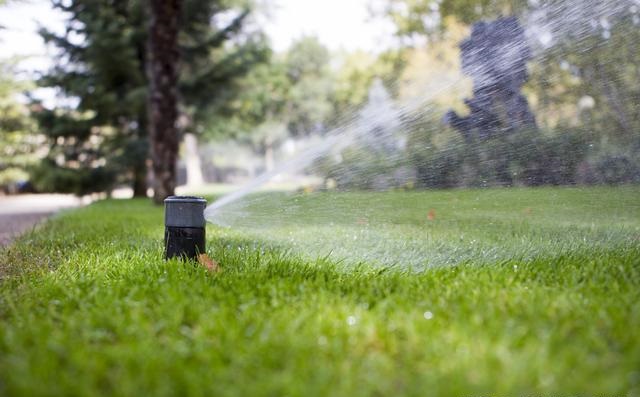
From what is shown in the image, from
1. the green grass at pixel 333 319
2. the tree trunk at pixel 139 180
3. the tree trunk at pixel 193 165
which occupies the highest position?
the tree trunk at pixel 193 165

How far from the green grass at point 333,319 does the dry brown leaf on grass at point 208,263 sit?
0.23 ft

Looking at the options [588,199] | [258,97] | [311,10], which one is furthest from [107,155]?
[311,10]

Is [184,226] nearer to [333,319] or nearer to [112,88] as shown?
[333,319]

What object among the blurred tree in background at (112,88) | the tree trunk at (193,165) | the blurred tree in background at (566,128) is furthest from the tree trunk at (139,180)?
the tree trunk at (193,165)

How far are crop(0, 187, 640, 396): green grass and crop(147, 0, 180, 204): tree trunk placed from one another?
5.41 meters

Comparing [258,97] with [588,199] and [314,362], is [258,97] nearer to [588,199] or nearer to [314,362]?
[588,199]

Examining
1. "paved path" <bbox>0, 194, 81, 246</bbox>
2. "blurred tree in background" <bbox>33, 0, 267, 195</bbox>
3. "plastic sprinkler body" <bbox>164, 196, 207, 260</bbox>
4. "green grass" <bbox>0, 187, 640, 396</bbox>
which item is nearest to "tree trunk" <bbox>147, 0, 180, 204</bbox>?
"paved path" <bbox>0, 194, 81, 246</bbox>

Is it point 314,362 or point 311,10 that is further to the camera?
point 311,10

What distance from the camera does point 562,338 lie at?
5.47 feet

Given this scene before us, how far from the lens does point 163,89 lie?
885 cm

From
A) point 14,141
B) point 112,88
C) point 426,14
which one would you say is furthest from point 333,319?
point 14,141

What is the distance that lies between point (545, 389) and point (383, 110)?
2612mm

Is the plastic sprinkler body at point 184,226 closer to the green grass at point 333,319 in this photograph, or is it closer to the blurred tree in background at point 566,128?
the green grass at point 333,319

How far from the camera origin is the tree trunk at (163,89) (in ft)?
28.3
